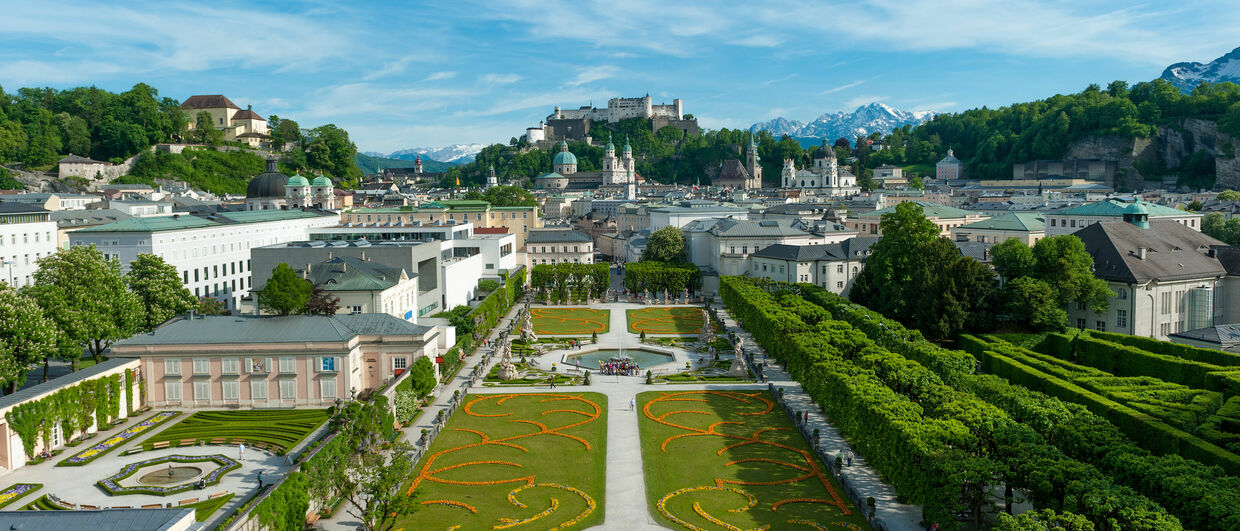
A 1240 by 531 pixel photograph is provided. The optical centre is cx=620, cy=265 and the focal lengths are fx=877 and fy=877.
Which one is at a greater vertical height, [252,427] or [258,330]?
[258,330]

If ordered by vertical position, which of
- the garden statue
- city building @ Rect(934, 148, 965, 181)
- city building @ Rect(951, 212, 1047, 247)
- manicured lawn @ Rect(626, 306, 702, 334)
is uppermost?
city building @ Rect(934, 148, 965, 181)

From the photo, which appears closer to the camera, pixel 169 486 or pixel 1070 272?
pixel 169 486

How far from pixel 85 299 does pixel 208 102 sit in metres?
142

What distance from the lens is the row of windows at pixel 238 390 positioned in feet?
146

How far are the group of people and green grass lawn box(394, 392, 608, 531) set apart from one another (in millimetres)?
6894

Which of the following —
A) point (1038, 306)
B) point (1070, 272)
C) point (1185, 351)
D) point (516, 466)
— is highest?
point (1070, 272)

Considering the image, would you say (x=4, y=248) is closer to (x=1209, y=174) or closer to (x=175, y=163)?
(x=175, y=163)

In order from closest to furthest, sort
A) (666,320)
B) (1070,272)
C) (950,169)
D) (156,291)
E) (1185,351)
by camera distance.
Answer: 1. (1185,351)
2. (156,291)
3. (1070,272)
4. (666,320)
5. (950,169)

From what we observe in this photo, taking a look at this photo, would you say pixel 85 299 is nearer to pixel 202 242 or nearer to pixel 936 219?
pixel 202 242

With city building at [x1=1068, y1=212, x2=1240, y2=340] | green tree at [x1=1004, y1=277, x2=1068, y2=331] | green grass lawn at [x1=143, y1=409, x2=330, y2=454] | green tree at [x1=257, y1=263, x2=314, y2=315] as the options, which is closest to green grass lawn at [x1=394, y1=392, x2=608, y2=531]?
green grass lawn at [x1=143, y1=409, x2=330, y2=454]

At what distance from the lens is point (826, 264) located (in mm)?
88375

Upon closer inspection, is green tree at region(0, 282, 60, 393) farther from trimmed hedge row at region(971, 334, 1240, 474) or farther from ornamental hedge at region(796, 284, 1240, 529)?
trimmed hedge row at region(971, 334, 1240, 474)

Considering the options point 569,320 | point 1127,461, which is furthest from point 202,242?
point 1127,461

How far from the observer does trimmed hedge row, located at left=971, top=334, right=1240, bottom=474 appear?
31672mm
